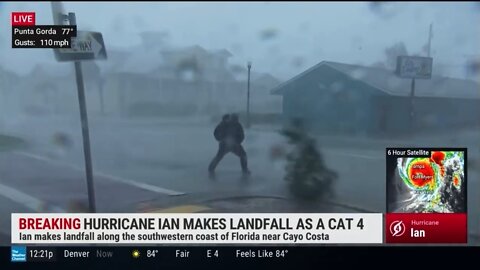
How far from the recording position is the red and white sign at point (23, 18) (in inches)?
82.9

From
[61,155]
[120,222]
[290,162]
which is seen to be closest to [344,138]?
[290,162]

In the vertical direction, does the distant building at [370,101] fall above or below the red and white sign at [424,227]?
above

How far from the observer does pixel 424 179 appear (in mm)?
2246

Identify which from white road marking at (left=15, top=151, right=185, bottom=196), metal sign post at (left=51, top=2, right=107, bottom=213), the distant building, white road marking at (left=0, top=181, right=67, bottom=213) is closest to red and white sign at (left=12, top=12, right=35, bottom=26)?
metal sign post at (left=51, top=2, right=107, bottom=213)

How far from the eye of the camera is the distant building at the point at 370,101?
2.20 meters

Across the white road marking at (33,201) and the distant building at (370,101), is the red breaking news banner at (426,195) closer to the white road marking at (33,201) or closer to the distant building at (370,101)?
the distant building at (370,101)

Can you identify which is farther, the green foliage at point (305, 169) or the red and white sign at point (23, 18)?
the green foliage at point (305, 169)

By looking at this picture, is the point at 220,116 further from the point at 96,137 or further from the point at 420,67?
the point at 420,67

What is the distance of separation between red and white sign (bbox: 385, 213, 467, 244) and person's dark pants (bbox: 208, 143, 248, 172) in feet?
2.45

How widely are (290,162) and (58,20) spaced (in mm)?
1266
